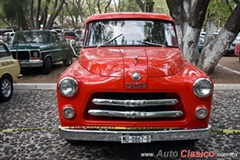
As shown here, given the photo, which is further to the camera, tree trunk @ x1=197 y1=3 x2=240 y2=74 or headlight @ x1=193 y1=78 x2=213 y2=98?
tree trunk @ x1=197 y1=3 x2=240 y2=74

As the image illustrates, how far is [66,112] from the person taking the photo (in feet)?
11.8

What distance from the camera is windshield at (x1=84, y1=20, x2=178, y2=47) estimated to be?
4.79 m

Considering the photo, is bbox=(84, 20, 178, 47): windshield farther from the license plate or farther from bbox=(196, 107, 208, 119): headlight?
the license plate

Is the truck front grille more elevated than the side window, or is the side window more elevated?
the side window

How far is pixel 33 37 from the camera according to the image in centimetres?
1161

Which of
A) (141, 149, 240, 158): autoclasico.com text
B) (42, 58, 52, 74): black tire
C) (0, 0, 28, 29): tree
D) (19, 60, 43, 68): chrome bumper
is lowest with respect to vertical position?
(141, 149, 240, 158): autoclasico.com text

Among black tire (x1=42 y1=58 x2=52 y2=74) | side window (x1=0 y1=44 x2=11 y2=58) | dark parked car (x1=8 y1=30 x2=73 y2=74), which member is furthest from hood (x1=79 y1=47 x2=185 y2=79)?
black tire (x1=42 y1=58 x2=52 y2=74)

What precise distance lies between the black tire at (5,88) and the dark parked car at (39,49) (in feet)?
9.82

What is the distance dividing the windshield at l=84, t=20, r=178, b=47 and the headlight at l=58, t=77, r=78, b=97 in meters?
1.36

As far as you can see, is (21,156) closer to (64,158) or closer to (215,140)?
(64,158)

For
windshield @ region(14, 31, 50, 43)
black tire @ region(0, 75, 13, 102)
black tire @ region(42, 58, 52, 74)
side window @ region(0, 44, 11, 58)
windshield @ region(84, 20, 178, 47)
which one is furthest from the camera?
windshield @ region(14, 31, 50, 43)

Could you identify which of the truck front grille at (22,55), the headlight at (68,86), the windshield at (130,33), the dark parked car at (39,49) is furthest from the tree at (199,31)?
the truck front grille at (22,55)

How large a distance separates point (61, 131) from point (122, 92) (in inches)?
38.1

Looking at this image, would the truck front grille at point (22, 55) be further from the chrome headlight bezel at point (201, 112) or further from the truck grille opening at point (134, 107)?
the chrome headlight bezel at point (201, 112)
